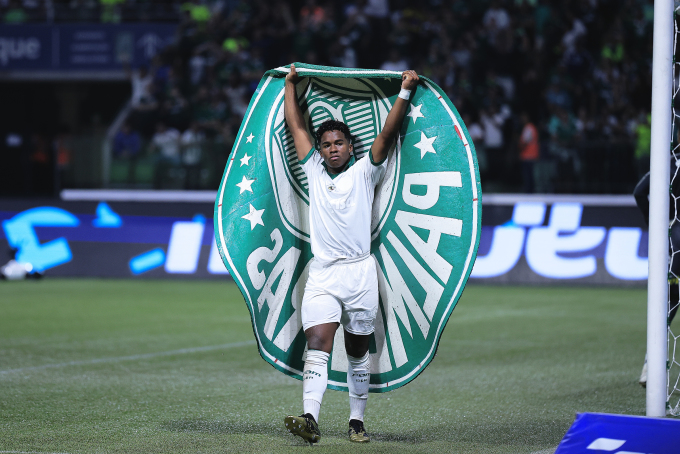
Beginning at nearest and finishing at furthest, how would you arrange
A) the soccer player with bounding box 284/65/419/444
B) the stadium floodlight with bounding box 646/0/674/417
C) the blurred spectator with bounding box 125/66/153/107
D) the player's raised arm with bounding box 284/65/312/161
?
the stadium floodlight with bounding box 646/0/674/417 < the soccer player with bounding box 284/65/419/444 < the player's raised arm with bounding box 284/65/312/161 < the blurred spectator with bounding box 125/66/153/107

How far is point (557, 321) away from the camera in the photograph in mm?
10336

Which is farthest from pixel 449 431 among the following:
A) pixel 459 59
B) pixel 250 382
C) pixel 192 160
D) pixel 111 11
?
pixel 111 11

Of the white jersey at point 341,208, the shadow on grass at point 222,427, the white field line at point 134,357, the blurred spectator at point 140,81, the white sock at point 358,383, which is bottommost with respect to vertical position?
the white field line at point 134,357

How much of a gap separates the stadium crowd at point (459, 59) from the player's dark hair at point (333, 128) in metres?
9.57

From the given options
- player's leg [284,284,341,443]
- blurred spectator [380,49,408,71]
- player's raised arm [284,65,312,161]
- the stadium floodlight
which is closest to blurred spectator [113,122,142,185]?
blurred spectator [380,49,408,71]

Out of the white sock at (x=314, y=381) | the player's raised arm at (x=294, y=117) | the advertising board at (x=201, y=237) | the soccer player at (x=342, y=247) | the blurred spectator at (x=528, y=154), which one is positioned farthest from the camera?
the blurred spectator at (x=528, y=154)

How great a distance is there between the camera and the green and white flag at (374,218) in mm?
5145

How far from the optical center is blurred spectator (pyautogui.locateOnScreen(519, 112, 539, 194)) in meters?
14.1

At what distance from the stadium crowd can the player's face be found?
31.5ft

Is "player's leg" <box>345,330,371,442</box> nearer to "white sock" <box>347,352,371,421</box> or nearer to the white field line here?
"white sock" <box>347,352,371,421</box>

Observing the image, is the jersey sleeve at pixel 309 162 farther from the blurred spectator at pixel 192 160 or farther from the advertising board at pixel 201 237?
the blurred spectator at pixel 192 160

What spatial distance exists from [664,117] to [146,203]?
11277 mm

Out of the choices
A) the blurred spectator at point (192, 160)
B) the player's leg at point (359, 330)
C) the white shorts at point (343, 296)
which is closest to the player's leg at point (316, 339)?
the white shorts at point (343, 296)

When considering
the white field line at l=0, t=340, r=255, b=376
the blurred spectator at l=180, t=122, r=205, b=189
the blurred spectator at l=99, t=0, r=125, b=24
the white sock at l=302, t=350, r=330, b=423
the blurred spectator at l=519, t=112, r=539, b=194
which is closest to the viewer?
the white sock at l=302, t=350, r=330, b=423
